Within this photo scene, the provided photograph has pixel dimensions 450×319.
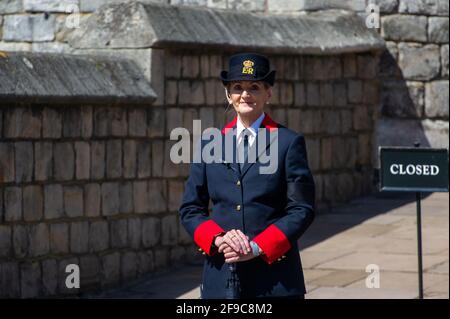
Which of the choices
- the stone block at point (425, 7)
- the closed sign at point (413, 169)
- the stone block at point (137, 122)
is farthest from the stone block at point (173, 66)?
the stone block at point (425, 7)

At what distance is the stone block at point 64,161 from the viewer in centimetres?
869

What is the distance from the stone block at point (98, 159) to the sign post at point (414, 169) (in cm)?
194

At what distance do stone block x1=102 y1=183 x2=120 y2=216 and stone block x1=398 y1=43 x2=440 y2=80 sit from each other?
4.28m

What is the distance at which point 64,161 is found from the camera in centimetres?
875

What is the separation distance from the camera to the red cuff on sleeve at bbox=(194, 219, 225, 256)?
513cm

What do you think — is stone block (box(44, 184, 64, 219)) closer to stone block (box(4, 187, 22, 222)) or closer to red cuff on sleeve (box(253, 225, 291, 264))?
stone block (box(4, 187, 22, 222))

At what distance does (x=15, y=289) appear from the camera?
8359 millimetres

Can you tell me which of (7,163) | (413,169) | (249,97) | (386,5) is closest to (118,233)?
(7,163)

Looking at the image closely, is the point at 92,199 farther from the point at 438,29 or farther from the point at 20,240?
the point at 438,29

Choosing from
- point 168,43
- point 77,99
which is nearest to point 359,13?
point 168,43

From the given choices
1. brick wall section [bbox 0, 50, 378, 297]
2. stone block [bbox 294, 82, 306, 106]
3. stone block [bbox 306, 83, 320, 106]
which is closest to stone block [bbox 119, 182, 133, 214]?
brick wall section [bbox 0, 50, 378, 297]

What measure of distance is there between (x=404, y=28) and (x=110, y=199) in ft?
14.6

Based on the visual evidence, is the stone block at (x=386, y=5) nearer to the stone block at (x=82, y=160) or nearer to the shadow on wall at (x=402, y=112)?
the shadow on wall at (x=402, y=112)

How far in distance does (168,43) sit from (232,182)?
14.5 feet
